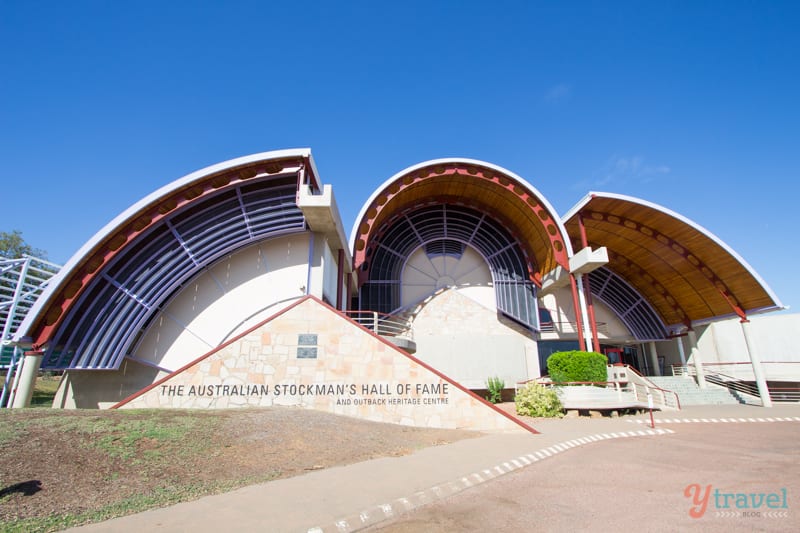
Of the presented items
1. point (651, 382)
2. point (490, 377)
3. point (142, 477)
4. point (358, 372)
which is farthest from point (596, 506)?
point (651, 382)

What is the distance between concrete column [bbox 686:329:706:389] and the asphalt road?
19.7 m

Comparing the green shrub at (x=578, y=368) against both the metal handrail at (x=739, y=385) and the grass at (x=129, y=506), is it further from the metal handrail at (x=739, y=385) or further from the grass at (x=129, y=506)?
the grass at (x=129, y=506)

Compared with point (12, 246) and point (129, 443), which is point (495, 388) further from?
point (12, 246)

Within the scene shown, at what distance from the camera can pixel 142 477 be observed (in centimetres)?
588

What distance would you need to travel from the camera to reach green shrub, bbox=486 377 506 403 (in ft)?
74.5

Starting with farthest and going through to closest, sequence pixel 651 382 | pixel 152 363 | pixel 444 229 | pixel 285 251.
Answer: pixel 444 229 < pixel 651 382 < pixel 285 251 < pixel 152 363

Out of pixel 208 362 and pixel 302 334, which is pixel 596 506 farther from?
pixel 208 362

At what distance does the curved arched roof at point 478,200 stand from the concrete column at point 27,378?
14005 mm

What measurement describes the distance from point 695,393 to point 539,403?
1382 cm

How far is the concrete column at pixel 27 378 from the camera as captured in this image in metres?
12.5

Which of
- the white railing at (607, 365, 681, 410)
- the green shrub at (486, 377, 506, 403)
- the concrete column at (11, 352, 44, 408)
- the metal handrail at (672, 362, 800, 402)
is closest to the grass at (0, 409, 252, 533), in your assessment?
the concrete column at (11, 352, 44, 408)

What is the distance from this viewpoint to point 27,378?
12703mm

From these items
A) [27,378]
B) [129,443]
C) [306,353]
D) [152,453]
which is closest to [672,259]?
[306,353]

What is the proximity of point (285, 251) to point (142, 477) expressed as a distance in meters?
12.5
